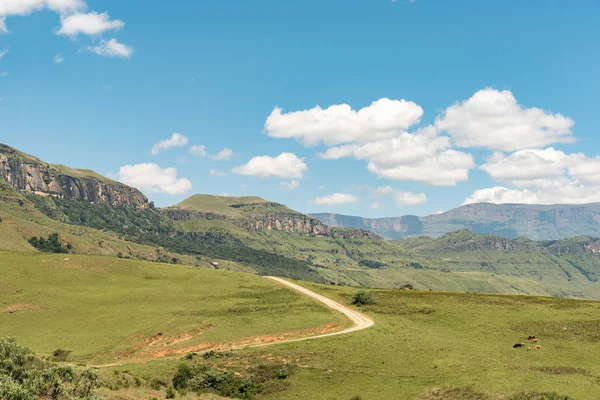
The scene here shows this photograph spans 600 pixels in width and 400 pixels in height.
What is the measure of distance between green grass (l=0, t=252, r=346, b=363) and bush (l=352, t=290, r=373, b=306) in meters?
12.2

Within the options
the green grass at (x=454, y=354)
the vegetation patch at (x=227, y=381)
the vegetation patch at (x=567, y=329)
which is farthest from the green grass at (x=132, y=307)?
the vegetation patch at (x=567, y=329)

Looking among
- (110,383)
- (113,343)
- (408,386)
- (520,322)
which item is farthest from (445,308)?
(110,383)

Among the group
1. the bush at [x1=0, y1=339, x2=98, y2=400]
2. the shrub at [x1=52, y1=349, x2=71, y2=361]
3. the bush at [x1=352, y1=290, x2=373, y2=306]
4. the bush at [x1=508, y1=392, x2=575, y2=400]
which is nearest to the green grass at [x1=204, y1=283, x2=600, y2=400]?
the bush at [x1=508, y1=392, x2=575, y2=400]

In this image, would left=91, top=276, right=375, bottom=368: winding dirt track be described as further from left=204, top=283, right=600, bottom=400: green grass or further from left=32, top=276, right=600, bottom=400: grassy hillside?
left=32, top=276, right=600, bottom=400: grassy hillside

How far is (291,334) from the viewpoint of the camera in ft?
291

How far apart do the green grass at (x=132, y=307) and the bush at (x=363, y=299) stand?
1218 centimetres

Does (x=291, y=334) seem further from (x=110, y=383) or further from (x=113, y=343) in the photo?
(x=110, y=383)

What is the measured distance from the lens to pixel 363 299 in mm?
115438

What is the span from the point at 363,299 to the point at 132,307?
5218cm

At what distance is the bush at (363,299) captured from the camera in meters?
115

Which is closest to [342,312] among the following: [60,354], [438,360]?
[438,360]

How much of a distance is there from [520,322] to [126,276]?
101516 millimetres

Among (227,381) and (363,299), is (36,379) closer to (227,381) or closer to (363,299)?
(227,381)

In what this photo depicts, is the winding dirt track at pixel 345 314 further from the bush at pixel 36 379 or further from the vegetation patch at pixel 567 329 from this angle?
the bush at pixel 36 379
